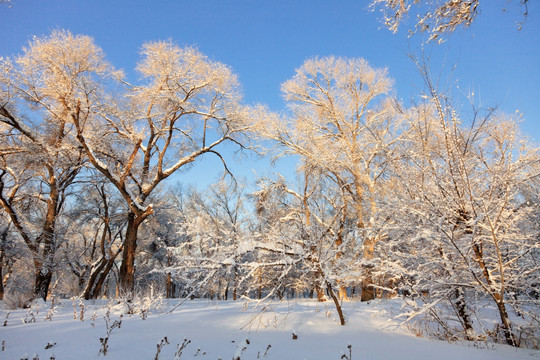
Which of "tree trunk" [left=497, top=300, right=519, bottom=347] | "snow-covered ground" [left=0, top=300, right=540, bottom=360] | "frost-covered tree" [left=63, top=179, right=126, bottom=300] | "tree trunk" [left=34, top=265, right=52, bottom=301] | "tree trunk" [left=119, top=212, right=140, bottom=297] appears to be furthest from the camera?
"frost-covered tree" [left=63, top=179, right=126, bottom=300]

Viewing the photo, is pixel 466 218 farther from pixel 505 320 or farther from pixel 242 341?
pixel 242 341

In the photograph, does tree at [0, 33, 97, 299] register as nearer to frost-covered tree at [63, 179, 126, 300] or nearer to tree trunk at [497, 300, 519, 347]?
frost-covered tree at [63, 179, 126, 300]

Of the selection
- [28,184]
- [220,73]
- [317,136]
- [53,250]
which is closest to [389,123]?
[317,136]

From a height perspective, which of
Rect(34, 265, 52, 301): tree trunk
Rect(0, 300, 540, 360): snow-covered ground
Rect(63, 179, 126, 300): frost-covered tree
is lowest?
Rect(0, 300, 540, 360): snow-covered ground

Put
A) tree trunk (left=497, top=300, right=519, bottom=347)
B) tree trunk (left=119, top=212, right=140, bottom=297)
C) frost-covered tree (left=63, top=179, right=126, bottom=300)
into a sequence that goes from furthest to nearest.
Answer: frost-covered tree (left=63, top=179, right=126, bottom=300), tree trunk (left=119, top=212, right=140, bottom=297), tree trunk (left=497, top=300, right=519, bottom=347)

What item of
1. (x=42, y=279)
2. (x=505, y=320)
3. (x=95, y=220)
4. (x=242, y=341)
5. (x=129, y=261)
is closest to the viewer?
(x=242, y=341)

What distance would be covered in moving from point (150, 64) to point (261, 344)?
415 inches

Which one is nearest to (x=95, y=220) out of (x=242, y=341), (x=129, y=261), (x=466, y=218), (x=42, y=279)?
(x=42, y=279)

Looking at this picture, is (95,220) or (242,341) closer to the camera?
(242,341)

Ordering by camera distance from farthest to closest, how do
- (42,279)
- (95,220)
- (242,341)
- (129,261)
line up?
1. (95,220)
2. (42,279)
3. (129,261)
4. (242,341)

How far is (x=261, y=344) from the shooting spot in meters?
3.93

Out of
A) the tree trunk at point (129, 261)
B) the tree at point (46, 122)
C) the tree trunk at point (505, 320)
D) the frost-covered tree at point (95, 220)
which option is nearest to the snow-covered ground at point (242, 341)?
the tree trunk at point (505, 320)

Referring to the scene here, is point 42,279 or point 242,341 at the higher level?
point 42,279

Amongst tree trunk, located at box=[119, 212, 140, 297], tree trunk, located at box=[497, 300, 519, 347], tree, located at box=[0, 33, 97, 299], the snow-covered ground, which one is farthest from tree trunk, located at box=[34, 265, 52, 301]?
tree trunk, located at box=[497, 300, 519, 347]
